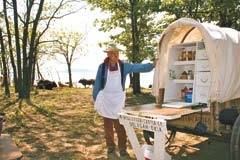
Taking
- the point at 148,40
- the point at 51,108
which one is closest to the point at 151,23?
the point at 148,40

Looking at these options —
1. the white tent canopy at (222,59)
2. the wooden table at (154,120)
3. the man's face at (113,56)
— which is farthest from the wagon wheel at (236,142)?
the man's face at (113,56)

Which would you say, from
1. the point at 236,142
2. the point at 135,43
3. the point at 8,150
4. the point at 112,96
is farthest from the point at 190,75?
the point at 135,43

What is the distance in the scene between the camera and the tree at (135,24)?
16.9 meters

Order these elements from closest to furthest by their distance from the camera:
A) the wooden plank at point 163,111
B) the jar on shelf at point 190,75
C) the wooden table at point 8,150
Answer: the wooden table at point 8,150 → the wooden plank at point 163,111 → the jar on shelf at point 190,75

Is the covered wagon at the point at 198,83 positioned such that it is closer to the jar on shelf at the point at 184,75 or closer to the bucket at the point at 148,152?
the jar on shelf at the point at 184,75

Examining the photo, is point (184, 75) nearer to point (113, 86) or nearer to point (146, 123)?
point (113, 86)

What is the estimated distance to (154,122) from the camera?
15.1 ft

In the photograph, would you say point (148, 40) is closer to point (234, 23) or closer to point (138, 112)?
point (234, 23)

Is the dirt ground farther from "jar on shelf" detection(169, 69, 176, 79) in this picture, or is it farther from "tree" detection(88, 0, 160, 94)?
"tree" detection(88, 0, 160, 94)

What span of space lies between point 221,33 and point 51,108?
831 centimetres

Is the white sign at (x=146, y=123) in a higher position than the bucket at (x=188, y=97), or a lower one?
lower

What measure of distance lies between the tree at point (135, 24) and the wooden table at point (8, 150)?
40.2ft

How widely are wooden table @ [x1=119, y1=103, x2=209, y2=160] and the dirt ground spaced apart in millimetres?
1248

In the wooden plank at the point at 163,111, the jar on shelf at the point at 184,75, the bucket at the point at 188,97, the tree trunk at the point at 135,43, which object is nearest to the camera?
the wooden plank at the point at 163,111
